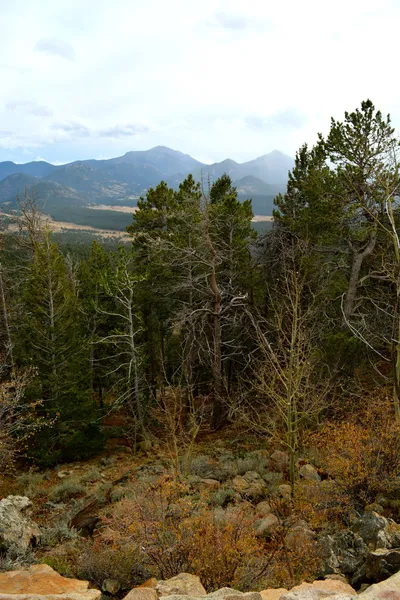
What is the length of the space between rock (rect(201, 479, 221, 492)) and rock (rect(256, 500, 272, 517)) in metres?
1.95

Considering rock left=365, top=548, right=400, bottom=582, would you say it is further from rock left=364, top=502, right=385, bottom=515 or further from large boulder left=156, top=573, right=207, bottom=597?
rock left=364, top=502, right=385, bottom=515

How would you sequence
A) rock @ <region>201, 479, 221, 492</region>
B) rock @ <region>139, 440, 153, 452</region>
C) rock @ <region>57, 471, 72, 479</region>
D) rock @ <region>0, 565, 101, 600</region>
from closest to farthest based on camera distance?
rock @ <region>0, 565, 101, 600</region> → rock @ <region>201, 479, 221, 492</region> → rock @ <region>57, 471, 72, 479</region> → rock @ <region>139, 440, 153, 452</region>

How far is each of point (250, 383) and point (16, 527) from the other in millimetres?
8537

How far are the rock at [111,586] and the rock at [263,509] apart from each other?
445cm

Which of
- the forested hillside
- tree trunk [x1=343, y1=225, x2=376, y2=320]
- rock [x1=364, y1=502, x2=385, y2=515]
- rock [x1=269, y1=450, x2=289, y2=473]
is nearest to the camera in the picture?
the forested hillside

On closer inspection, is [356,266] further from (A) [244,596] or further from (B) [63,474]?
(B) [63,474]

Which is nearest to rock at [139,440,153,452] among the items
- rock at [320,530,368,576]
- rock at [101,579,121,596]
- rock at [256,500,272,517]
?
rock at [256,500,272,517]

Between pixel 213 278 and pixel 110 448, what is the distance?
12.0m

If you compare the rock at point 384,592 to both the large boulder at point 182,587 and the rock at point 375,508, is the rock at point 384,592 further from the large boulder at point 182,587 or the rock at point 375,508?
the rock at point 375,508

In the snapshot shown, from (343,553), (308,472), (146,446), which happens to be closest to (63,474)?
(146,446)

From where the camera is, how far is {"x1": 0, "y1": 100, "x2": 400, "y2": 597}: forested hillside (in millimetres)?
6727

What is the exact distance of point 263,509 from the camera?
9.88 meters

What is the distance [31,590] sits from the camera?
16.6 ft

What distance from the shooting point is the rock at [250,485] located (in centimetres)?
1095
